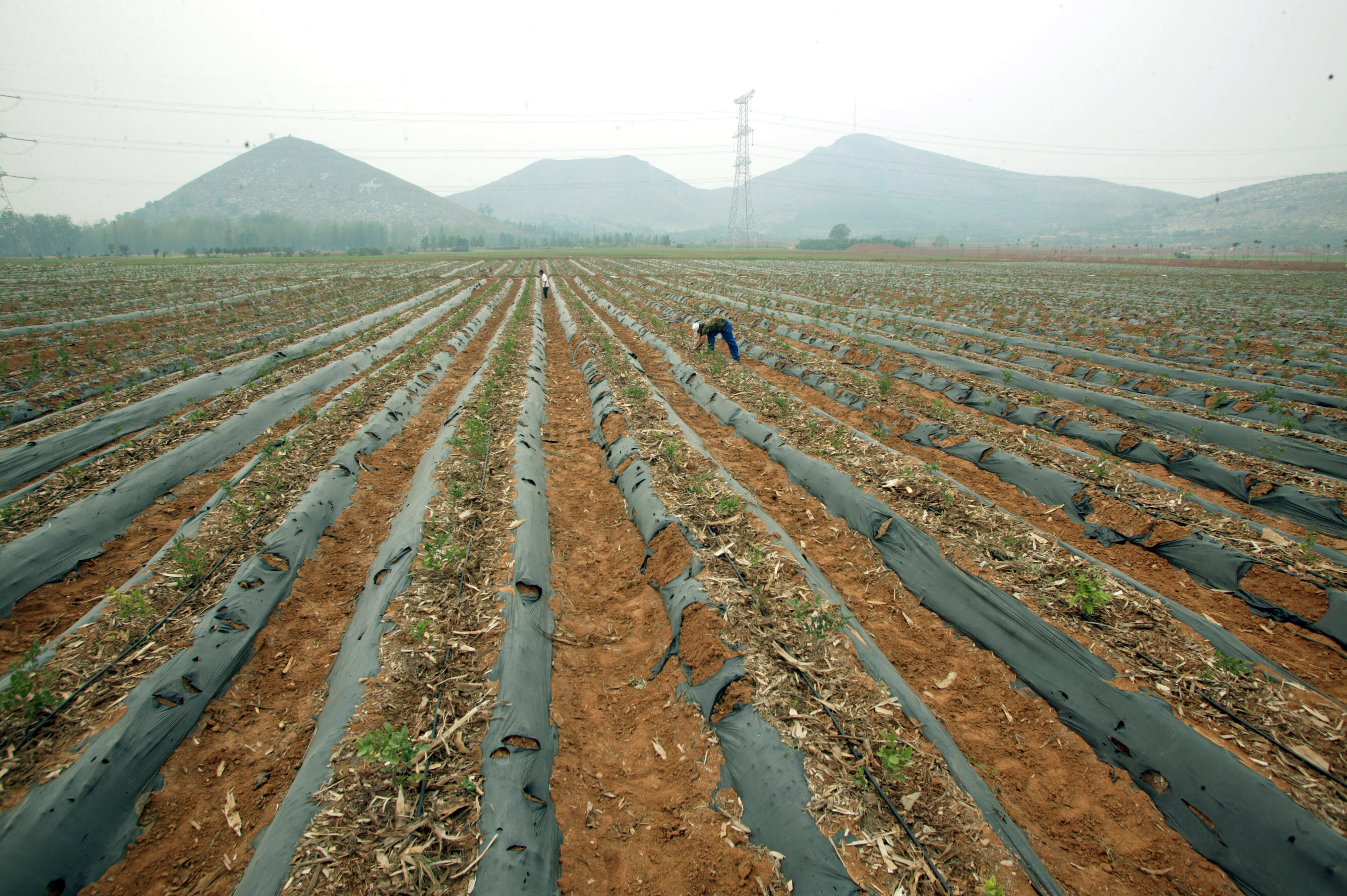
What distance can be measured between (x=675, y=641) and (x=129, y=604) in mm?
4983

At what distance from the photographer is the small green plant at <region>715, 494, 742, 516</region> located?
625cm

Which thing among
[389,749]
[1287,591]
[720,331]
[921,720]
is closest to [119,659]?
[389,749]

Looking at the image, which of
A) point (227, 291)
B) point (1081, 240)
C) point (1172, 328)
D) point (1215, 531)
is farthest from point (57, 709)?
point (1081, 240)

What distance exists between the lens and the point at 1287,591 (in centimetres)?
512

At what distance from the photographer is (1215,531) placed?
5.96 meters

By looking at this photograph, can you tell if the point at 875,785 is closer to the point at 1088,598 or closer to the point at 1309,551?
the point at 1088,598

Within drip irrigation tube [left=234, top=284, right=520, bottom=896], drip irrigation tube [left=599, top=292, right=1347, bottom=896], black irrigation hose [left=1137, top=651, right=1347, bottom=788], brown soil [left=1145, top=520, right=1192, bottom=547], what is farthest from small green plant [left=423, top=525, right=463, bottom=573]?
brown soil [left=1145, top=520, right=1192, bottom=547]

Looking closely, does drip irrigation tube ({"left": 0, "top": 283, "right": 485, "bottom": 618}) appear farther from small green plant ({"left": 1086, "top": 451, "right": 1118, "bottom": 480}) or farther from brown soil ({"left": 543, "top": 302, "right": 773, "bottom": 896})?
small green plant ({"left": 1086, "top": 451, "right": 1118, "bottom": 480})

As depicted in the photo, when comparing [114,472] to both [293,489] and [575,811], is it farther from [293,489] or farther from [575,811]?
[575,811]

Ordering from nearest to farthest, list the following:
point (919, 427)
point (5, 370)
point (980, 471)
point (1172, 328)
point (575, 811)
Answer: point (575, 811) → point (980, 471) → point (919, 427) → point (5, 370) → point (1172, 328)

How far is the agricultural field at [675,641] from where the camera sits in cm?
320

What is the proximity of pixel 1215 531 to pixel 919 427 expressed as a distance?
13.0 feet

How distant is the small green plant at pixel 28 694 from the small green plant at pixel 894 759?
6.01 m

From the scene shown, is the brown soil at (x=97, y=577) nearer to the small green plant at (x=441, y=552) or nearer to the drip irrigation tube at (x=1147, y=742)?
the small green plant at (x=441, y=552)
